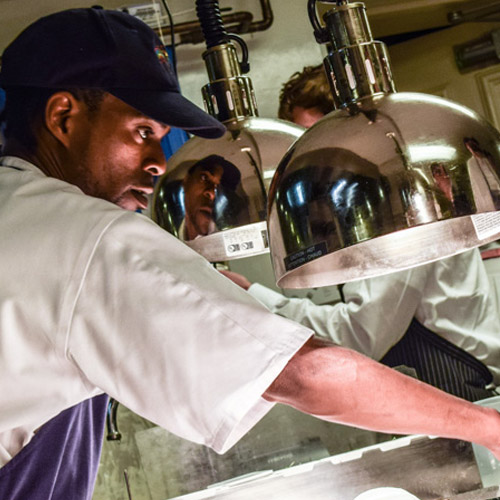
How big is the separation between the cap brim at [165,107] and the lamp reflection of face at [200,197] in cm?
21

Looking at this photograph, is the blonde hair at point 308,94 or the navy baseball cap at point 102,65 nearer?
the navy baseball cap at point 102,65

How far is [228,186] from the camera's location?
1.44m

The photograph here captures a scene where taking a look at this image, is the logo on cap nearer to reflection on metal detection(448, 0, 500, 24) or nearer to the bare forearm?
the bare forearm

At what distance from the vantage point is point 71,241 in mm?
1011

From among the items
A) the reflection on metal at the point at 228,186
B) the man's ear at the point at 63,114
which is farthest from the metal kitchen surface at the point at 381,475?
the man's ear at the point at 63,114

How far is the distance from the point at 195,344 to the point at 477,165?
1.24 feet

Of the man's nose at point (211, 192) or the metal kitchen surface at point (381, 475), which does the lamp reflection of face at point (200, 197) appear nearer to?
the man's nose at point (211, 192)

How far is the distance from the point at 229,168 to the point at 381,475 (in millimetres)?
781

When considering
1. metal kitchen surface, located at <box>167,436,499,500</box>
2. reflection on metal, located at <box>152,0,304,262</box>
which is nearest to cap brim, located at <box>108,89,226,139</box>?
reflection on metal, located at <box>152,0,304,262</box>

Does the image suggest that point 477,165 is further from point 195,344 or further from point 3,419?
point 3,419

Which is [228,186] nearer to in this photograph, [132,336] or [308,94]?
[132,336]

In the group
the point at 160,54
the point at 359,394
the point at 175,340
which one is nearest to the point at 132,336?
the point at 175,340

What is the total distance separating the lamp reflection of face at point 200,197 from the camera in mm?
1450

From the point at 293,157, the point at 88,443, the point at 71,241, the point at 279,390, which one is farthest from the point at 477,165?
the point at 88,443
